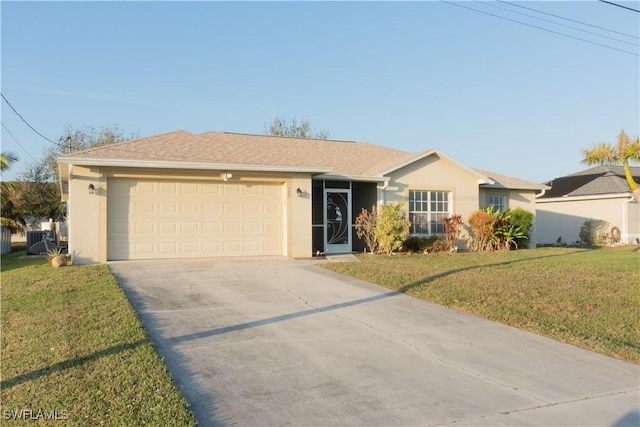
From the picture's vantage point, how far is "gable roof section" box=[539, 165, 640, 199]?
94.0 ft

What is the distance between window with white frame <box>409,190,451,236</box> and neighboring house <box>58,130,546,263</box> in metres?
0.04

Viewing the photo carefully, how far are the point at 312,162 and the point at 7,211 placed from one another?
2051 cm

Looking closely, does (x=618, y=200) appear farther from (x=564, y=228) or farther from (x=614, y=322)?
(x=614, y=322)

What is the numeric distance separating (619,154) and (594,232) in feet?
17.5

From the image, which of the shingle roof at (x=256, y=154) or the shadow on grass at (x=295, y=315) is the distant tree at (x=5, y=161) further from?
the shadow on grass at (x=295, y=315)

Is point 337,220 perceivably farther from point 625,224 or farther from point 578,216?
point 625,224

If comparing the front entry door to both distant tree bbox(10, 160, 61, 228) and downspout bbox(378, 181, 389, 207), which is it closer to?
downspout bbox(378, 181, 389, 207)

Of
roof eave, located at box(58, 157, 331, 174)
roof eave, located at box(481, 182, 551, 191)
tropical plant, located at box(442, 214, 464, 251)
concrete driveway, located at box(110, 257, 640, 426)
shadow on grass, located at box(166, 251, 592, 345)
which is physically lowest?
concrete driveway, located at box(110, 257, 640, 426)

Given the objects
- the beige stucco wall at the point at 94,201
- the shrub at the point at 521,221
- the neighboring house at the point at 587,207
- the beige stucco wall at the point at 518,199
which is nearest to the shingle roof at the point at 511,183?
the beige stucco wall at the point at 518,199

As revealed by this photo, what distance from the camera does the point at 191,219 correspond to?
1536 centimetres

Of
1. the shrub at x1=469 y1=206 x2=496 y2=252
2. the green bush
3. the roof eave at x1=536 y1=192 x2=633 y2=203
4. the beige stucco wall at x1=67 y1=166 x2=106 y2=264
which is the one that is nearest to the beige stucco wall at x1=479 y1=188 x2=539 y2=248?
the shrub at x1=469 y1=206 x2=496 y2=252

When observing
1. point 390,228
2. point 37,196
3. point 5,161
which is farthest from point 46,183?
point 390,228

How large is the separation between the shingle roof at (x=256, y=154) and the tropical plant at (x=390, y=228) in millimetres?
1522

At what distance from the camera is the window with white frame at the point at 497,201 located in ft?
73.7
